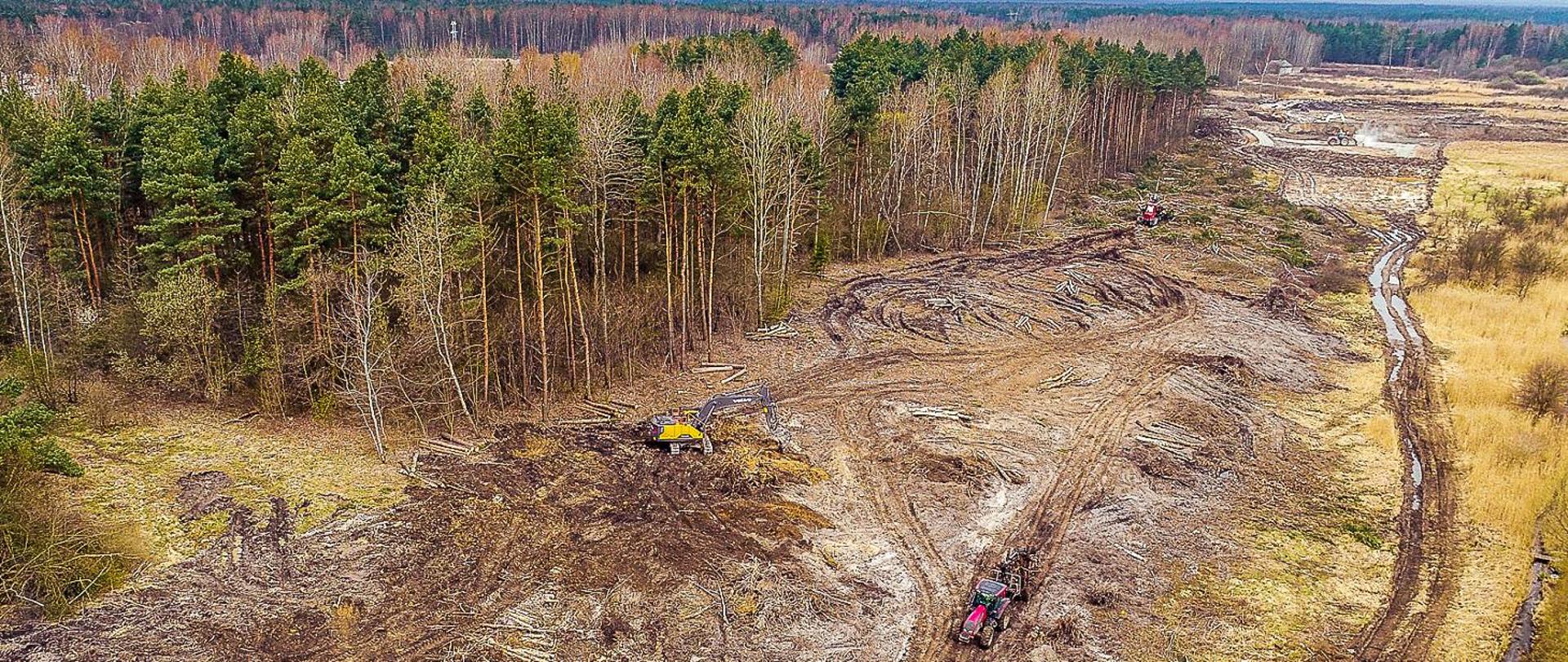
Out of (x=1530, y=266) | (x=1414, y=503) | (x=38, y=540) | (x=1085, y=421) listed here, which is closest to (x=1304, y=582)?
(x=1414, y=503)

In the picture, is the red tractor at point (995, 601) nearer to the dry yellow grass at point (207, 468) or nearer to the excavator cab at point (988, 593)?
the excavator cab at point (988, 593)

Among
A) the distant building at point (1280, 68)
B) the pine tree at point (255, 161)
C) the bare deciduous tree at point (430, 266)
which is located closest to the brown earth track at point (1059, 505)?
Answer: the bare deciduous tree at point (430, 266)

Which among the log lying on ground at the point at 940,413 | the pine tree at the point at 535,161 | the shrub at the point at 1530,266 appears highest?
the pine tree at the point at 535,161

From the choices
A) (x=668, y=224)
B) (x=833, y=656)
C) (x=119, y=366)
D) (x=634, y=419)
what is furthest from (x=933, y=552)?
(x=119, y=366)

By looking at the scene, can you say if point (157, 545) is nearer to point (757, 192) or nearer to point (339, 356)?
point (339, 356)

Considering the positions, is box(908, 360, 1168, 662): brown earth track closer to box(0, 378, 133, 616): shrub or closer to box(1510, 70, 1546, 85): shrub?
box(0, 378, 133, 616): shrub

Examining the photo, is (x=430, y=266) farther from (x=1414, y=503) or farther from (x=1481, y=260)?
(x=1481, y=260)

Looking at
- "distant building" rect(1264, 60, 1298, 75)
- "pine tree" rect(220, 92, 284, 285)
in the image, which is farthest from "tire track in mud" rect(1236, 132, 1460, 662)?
"distant building" rect(1264, 60, 1298, 75)

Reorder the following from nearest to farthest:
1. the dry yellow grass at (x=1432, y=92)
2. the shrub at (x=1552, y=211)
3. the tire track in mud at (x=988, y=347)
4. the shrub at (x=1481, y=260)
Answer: the tire track in mud at (x=988, y=347) < the shrub at (x=1481, y=260) < the shrub at (x=1552, y=211) < the dry yellow grass at (x=1432, y=92)
